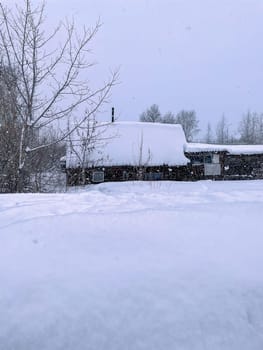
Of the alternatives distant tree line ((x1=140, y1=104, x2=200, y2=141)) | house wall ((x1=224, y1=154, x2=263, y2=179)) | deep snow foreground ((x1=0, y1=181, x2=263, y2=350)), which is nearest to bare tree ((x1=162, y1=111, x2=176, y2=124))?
distant tree line ((x1=140, y1=104, x2=200, y2=141))

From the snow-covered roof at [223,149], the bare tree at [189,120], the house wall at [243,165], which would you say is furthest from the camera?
the bare tree at [189,120]

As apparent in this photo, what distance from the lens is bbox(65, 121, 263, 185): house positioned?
20812 mm

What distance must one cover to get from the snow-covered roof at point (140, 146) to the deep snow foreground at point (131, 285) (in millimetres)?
17328

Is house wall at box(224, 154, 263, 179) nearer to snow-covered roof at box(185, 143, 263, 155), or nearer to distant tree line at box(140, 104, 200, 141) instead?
snow-covered roof at box(185, 143, 263, 155)

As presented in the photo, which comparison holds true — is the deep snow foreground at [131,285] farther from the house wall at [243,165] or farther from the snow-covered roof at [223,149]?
the house wall at [243,165]

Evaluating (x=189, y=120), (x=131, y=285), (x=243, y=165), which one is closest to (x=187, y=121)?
(x=189, y=120)

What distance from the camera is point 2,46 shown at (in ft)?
29.2

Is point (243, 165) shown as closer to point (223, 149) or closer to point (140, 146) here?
point (223, 149)

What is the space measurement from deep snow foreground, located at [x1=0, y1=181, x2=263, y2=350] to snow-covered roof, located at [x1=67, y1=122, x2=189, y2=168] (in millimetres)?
17328

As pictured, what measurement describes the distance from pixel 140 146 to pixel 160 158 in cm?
230

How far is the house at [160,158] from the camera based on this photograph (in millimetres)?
20812

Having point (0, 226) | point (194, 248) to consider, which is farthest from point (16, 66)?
point (194, 248)

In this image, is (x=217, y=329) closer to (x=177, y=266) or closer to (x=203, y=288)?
(x=203, y=288)

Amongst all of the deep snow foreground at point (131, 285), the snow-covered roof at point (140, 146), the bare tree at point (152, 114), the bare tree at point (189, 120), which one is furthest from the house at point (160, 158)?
the bare tree at point (189, 120)
